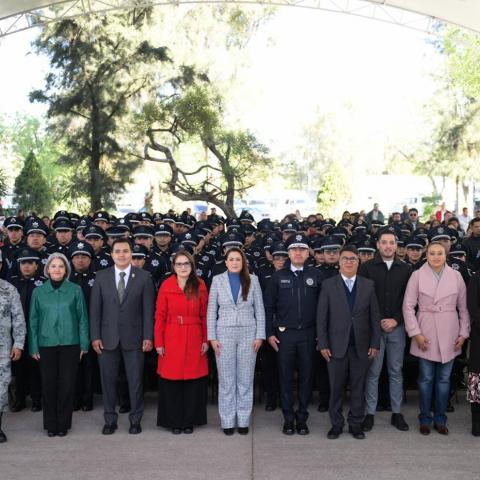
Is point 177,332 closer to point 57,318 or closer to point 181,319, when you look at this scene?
point 181,319

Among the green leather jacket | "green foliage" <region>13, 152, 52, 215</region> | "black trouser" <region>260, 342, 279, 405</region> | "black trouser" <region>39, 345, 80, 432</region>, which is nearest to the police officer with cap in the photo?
"black trouser" <region>260, 342, 279, 405</region>

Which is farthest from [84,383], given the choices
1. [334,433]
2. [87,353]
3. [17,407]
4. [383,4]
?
[383,4]

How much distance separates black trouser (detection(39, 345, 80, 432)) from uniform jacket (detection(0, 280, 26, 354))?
247mm

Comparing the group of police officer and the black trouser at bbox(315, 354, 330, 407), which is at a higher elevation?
the group of police officer

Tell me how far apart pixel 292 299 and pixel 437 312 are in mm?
1337

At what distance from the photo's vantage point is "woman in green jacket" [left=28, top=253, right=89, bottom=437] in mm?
6129

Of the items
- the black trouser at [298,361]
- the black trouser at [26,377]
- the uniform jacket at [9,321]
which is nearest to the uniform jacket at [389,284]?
the black trouser at [298,361]

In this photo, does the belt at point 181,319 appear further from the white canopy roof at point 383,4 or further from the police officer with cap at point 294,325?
the white canopy roof at point 383,4

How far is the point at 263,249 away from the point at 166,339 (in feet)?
12.3

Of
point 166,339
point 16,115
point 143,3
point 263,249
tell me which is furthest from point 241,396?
point 16,115

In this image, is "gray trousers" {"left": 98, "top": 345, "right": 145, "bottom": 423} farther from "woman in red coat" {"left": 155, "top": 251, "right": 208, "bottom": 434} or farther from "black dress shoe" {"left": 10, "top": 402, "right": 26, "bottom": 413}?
"black dress shoe" {"left": 10, "top": 402, "right": 26, "bottom": 413}

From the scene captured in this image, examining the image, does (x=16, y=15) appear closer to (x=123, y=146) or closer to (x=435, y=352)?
(x=123, y=146)

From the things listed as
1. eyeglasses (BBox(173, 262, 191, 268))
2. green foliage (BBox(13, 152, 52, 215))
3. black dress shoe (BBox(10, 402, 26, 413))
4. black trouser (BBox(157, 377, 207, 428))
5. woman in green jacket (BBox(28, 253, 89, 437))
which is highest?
green foliage (BBox(13, 152, 52, 215))

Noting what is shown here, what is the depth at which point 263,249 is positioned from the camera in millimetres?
9750
